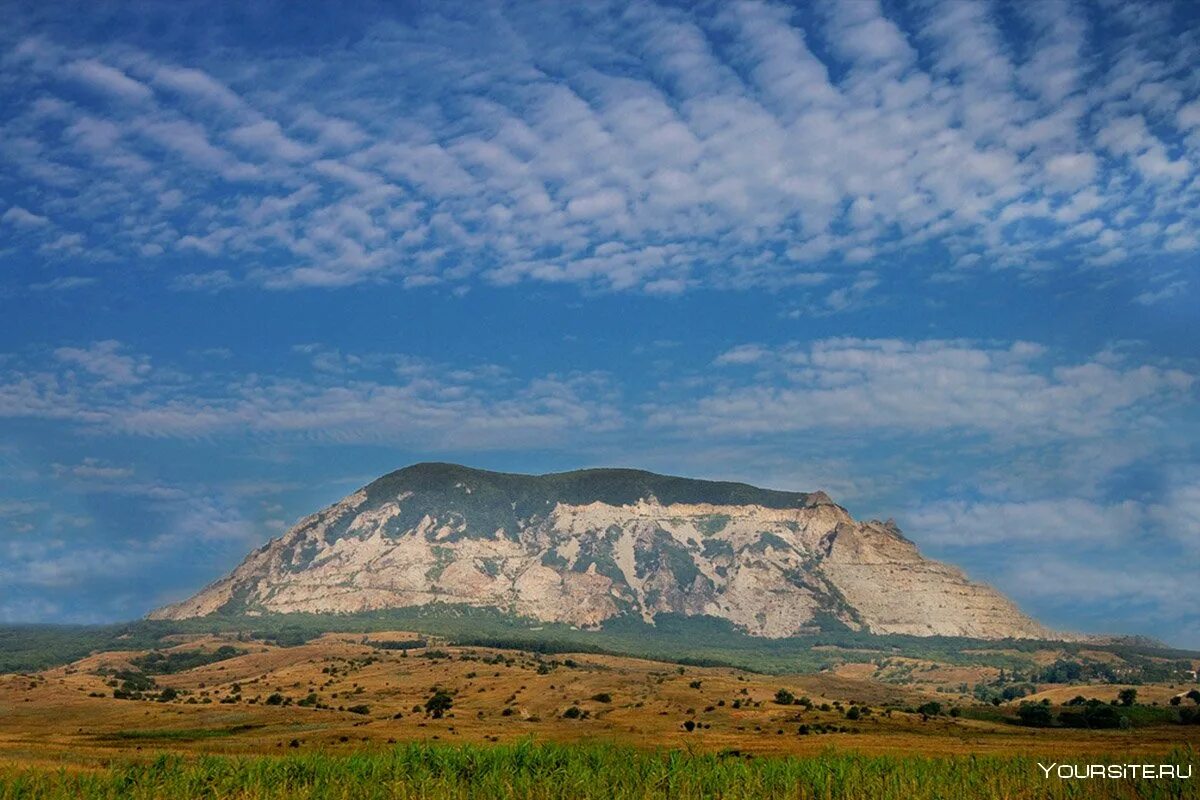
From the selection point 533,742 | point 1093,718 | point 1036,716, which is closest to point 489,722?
point 1036,716

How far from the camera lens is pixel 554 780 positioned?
38.7m

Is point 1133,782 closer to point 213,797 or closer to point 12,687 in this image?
point 213,797

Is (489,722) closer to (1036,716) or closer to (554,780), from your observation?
(1036,716)

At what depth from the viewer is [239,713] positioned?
14200cm

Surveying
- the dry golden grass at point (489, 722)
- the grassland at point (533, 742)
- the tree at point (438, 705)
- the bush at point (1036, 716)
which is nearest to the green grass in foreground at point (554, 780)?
the grassland at point (533, 742)

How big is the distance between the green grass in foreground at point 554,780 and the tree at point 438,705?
10472cm

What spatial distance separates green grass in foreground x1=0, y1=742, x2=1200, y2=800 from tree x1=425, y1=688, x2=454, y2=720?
344ft

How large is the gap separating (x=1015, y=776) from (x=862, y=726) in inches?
3696

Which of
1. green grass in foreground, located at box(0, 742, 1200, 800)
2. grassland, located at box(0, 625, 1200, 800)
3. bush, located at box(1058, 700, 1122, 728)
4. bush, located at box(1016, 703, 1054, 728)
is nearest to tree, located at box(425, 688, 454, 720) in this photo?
grassland, located at box(0, 625, 1200, 800)

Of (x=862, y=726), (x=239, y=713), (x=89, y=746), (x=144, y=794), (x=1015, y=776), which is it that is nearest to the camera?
(x=144, y=794)

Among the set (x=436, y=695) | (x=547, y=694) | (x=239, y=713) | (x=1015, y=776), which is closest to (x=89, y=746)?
(x=239, y=713)

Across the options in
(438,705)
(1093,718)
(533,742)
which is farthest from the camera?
(438,705)

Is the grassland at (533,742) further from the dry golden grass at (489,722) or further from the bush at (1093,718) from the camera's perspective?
the bush at (1093,718)

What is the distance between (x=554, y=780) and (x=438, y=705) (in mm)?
122707
